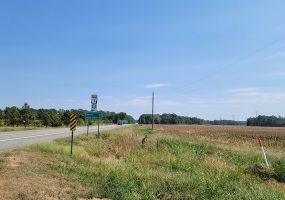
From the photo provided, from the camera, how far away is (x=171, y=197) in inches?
471

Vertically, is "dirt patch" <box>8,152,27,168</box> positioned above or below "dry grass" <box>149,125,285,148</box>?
below

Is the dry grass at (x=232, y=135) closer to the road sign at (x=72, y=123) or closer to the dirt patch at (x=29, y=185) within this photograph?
the road sign at (x=72, y=123)

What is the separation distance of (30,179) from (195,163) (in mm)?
9351

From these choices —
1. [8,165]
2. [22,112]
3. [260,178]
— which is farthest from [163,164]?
[22,112]

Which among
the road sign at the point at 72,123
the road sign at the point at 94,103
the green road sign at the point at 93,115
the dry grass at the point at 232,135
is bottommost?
Answer: the dry grass at the point at 232,135

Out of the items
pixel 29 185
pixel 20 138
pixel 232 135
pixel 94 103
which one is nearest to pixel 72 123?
pixel 29 185

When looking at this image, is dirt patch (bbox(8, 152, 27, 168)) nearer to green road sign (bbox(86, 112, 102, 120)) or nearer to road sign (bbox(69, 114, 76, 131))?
road sign (bbox(69, 114, 76, 131))

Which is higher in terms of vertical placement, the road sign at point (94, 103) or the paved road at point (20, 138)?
the road sign at point (94, 103)

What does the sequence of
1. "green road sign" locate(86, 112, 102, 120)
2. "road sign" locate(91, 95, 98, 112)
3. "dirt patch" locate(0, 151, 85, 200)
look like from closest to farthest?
1. "dirt patch" locate(0, 151, 85, 200)
2. "green road sign" locate(86, 112, 102, 120)
3. "road sign" locate(91, 95, 98, 112)

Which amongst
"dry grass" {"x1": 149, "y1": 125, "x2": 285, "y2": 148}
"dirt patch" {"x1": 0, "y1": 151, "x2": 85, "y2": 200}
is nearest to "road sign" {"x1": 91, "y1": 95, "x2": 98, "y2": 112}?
"dirt patch" {"x1": 0, "y1": 151, "x2": 85, "y2": 200}

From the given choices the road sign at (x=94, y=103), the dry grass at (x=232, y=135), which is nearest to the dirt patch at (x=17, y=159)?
the road sign at (x=94, y=103)

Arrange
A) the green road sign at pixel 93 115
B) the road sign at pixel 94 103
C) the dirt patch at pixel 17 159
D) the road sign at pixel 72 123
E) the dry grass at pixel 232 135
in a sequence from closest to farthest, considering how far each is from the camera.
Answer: the dirt patch at pixel 17 159
the road sign at pixel 72 123
the green road sign at pixel 93 115
the road sign at pixel 94 103
the dry grass at pixel 232 135

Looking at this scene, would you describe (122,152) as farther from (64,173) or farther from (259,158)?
(64,173)

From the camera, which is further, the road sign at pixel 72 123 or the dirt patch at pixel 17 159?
the road sign at pixel 72 123
